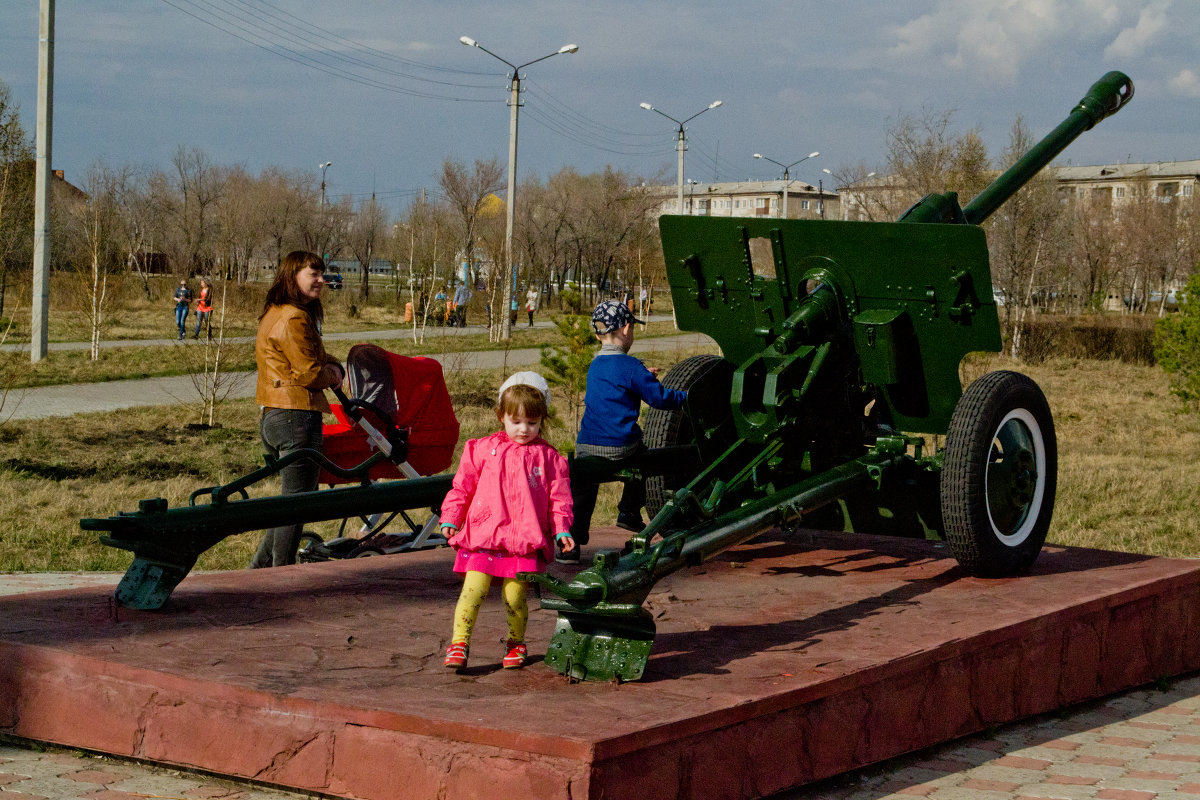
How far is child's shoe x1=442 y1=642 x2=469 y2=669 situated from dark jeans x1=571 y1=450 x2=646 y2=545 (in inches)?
52.2

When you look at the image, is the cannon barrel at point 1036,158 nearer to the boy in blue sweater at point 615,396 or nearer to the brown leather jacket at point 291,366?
the boy in blue sweater at point 615,396

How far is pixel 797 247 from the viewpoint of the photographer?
6.40m

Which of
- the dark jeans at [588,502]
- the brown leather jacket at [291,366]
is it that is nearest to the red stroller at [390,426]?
the brown leather jacket at [291,366]

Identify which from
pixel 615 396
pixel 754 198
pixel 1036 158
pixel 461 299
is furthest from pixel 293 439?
pixel 754 198

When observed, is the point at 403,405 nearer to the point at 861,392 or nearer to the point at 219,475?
the point at 861,392

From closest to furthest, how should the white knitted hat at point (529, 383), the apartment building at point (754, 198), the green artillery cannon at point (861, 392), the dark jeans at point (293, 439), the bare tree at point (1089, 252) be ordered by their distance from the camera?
the white knitted hat at point (529, 383) → the green artillery cannon at point (861, 392) → the dark jeans at point (293, 439) → the bare tree at point (1089, 252) → the apartment building at point (754, 198)

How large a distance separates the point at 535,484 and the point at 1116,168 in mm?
124545

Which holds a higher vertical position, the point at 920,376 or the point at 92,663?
the point at 920,376

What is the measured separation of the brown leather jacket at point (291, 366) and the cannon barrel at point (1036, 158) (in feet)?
10.2

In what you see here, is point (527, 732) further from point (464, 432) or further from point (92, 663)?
point (464, 432)

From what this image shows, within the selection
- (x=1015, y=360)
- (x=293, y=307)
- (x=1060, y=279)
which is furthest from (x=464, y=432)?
(x=1060, y=279)

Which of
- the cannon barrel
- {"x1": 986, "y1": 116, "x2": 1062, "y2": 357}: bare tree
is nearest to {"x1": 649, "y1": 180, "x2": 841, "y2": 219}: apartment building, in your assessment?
{"x1": 986, "y1": 116, "x2": 1062, "y2": 357}: bare tree

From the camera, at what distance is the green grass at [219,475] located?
30.7ft

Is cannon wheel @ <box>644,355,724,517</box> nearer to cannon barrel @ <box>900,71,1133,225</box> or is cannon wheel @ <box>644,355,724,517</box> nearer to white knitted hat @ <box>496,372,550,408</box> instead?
cannon barrel @ <box>900,71,1133,225</box>
